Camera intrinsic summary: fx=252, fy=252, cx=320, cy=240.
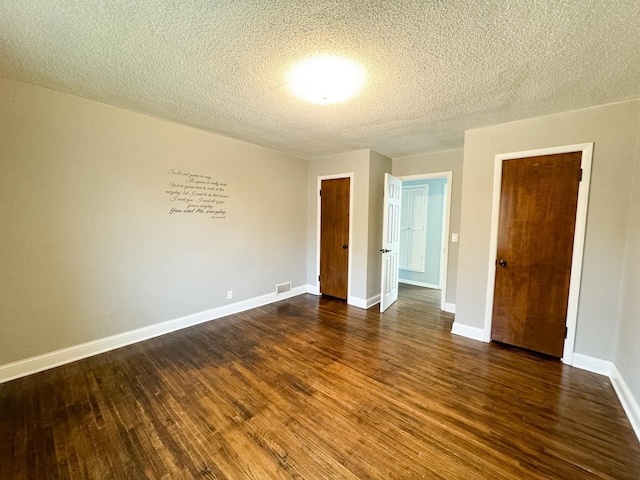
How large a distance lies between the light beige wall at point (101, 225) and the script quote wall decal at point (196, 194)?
0.07 meters

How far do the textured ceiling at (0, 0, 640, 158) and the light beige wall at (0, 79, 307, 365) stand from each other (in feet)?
1.13

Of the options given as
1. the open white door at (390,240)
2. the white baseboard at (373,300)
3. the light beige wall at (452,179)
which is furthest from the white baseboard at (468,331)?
the white baseboard at (373,300)

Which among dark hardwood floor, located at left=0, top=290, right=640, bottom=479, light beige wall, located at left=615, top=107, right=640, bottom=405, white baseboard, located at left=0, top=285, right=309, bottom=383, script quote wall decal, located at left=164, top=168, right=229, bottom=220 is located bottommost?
dark hardwood floor, located at left=0, top=290, right=640, bottom=479

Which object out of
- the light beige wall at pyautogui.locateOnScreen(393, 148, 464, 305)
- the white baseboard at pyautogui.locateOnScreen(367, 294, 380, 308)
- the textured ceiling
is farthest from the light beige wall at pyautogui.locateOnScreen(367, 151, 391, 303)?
the textured ceiling

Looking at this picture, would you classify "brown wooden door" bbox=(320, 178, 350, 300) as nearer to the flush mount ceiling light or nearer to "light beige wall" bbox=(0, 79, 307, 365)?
"light beige wall" bbox=(0, 79, 307, 365)

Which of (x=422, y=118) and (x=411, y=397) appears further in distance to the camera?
(x=422, y=118)

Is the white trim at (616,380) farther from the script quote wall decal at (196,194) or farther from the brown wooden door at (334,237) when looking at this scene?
the script quote wall decal at (196,194)

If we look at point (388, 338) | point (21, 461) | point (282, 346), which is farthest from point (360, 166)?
point (21, 461)

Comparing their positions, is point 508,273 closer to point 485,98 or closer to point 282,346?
point 485,98

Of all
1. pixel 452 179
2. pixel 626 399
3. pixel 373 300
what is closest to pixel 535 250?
pixel 626 399

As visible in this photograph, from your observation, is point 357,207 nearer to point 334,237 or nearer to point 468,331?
point 334,237

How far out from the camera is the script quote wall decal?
3000mm

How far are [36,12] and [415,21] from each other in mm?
2032

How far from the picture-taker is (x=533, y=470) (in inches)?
55.8
